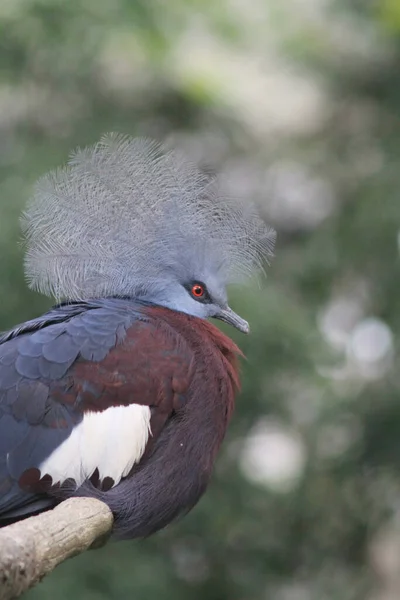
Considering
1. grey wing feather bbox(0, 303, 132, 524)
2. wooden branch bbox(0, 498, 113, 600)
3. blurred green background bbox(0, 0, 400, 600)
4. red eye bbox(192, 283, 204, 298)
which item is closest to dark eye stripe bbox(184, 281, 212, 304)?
red eye bbox(192, 283, 204, 298)

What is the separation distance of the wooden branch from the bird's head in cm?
98

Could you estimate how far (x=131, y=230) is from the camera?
11.0ft

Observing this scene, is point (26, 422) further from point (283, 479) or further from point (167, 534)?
point (283, 479)

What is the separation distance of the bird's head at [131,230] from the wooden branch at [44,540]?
3.22 feet

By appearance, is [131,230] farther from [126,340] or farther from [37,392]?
[37,392]

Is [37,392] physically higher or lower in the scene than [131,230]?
lower

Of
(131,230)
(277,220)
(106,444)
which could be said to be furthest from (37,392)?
(277,220)

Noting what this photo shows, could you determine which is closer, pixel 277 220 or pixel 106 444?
pixel 106 444

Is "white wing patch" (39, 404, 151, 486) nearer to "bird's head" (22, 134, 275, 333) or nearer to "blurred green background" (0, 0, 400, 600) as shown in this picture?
"bird's head" (22, 134, 275, 333)

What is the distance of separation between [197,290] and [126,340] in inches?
20.0

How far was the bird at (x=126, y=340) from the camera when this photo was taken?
2.85 meters

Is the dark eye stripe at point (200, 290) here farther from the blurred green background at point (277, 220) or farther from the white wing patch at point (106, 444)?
the blurred green background at point (277, 220)

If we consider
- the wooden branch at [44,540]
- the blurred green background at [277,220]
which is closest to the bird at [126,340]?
the wooden branch at [44,540]

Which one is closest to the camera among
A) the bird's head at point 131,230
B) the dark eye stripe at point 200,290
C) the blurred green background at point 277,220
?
the bird's head at point 131,230
